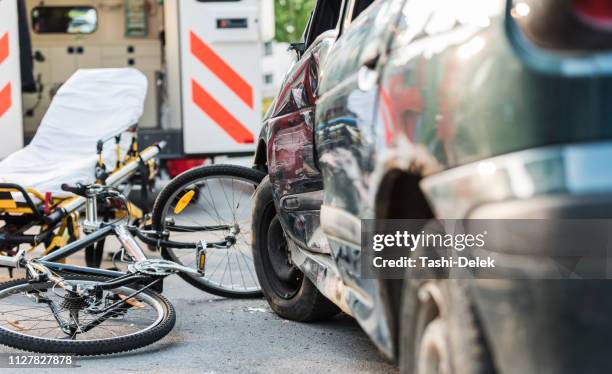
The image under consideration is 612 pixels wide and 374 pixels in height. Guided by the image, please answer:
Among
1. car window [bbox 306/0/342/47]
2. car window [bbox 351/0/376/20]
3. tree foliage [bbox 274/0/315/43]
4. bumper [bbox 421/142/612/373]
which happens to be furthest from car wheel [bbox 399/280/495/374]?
tree foliage [bbox 274/0/315/43]

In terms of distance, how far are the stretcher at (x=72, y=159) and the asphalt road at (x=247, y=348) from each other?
3.05 ft

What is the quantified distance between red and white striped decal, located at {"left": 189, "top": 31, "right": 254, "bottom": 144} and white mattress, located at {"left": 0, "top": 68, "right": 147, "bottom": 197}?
213 cm

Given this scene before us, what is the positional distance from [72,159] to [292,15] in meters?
24.6

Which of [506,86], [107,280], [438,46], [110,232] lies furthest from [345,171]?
[110,232]

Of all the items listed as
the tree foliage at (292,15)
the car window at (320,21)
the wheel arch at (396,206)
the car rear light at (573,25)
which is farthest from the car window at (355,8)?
the tree foliage at (292,15)

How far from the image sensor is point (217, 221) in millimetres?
5621

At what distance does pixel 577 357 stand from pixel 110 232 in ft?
11.3

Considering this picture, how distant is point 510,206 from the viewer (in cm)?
196

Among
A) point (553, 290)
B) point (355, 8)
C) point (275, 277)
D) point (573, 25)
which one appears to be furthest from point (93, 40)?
point (553, 290)

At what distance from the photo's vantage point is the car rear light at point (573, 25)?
1946 mm

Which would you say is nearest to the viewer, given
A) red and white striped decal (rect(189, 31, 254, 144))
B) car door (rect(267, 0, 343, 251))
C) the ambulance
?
car door (rect(267, 0, 343, 251))

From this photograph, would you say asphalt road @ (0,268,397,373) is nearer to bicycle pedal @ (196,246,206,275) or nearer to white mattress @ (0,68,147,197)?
bicycle pedal @ (196,246,206,275)

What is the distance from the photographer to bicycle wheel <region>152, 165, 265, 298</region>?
18.1 feet

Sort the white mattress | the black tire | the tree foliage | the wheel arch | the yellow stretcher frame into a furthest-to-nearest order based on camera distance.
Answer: the tree foliage
the white mattress
the yellow stretcher frame
the black tire
the wheel arch
